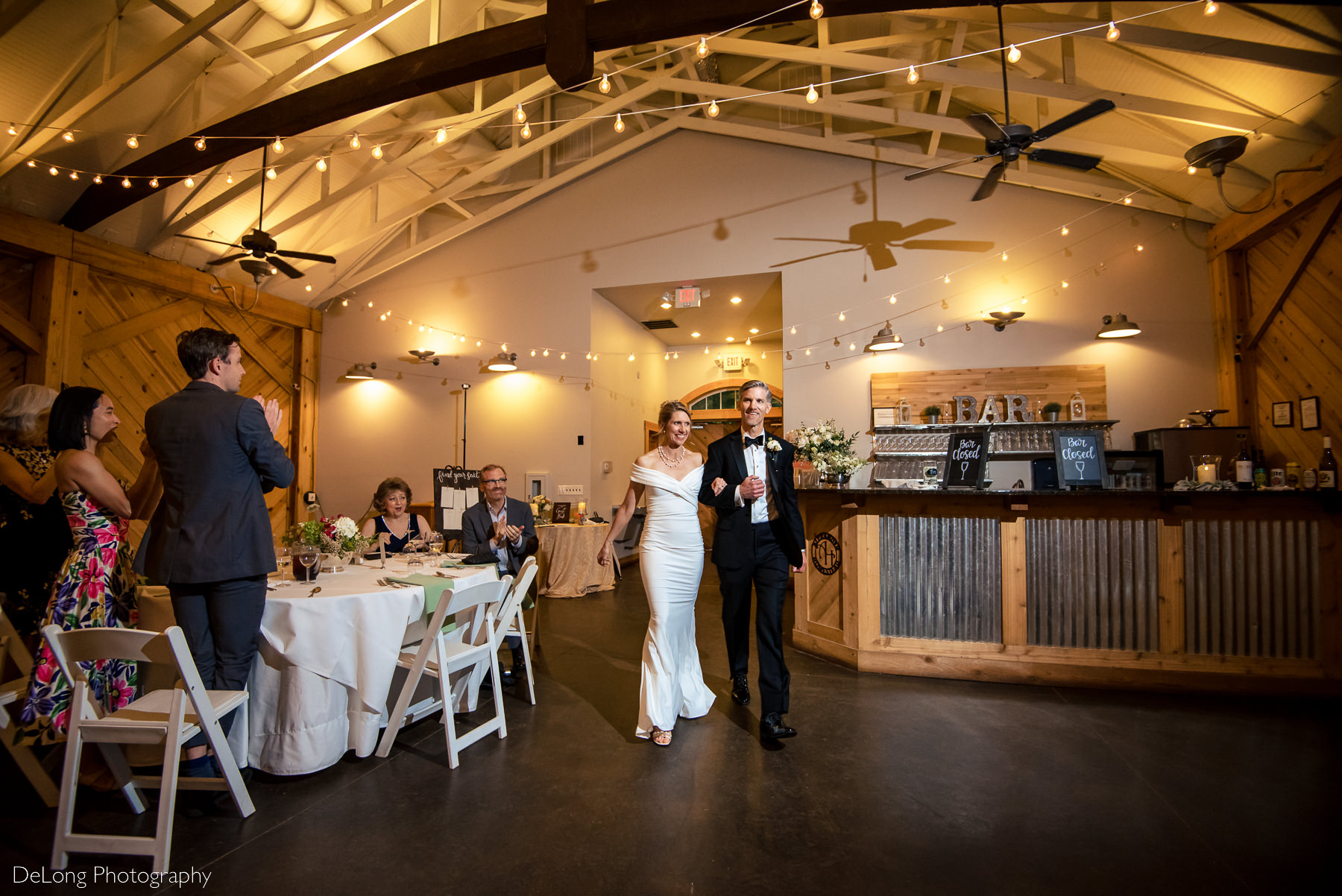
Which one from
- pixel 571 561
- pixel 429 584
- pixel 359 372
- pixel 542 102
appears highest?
pixel 542 102

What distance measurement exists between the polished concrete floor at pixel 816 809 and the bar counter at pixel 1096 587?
0.28m

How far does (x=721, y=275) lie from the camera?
316 inches

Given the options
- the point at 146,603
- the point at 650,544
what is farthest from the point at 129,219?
the point at 650,544

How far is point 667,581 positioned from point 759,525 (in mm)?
548

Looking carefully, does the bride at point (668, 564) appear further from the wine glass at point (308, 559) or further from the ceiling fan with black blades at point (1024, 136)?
the ceiling fan with black blades at point (1024, 136)

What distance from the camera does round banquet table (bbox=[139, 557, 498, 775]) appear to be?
8.46ft

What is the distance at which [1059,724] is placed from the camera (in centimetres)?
318

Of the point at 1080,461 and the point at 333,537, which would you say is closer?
the point at 333,537

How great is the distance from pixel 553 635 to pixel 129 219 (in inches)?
259

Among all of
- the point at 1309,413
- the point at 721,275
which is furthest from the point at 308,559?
the point at 1309,413

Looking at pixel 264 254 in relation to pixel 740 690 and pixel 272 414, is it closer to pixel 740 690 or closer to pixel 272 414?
pixel 272 414

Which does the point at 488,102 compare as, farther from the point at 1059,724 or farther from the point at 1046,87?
the point at 1059,724

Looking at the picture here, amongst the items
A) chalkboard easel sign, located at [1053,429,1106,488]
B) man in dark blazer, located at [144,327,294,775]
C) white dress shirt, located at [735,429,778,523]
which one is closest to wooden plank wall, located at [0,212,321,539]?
man in dark blazer, located at [144,327,294,775]

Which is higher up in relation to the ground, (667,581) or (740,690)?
(667,581)
